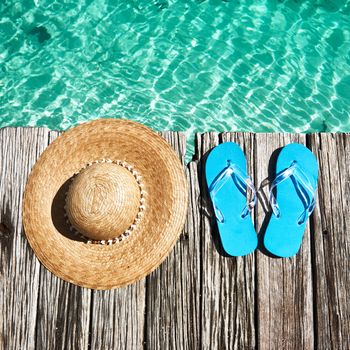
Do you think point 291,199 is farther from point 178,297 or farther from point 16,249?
point 16,249

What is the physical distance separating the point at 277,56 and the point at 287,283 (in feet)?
9.30

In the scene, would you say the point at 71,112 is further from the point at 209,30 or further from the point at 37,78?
the point at 209,30

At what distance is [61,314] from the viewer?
2986 millimetres

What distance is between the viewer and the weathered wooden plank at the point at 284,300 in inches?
117

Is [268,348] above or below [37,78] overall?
below

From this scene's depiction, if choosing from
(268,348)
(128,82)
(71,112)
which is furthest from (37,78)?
(268,348)

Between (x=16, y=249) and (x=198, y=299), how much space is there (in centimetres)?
120

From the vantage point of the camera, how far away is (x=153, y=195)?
2900 millimetres

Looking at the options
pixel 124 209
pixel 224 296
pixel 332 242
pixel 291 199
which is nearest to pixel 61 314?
pixel 124 209

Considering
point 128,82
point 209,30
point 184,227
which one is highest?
point 209,30

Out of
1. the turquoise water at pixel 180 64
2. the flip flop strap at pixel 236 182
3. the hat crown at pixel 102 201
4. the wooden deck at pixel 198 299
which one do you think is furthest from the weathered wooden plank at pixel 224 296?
the turquoise water at pixel 180 64

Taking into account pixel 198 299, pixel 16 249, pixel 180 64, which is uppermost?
pixel 180 64

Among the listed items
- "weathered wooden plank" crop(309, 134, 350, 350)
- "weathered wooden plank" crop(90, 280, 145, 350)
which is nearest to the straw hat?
"weathered wooden plank" crop(90, 280, 145, 350)

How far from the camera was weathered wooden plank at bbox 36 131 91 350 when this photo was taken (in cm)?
295
